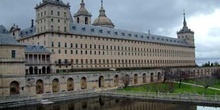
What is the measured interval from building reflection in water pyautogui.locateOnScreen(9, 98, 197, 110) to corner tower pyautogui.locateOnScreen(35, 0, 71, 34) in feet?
74.2

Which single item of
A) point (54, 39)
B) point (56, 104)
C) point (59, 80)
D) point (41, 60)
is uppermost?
point (54, 39)

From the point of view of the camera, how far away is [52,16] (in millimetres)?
65250

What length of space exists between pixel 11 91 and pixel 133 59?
161ft

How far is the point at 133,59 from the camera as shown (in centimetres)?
9012

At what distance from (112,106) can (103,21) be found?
57402 millimetres

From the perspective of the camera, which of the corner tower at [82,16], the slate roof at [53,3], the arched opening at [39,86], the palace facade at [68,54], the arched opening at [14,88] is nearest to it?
the arched opening at [14,88]

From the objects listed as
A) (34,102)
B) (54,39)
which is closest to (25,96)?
(34,102)

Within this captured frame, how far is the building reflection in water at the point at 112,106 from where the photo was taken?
4266 centimetres

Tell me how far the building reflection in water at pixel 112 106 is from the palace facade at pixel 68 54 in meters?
7.31

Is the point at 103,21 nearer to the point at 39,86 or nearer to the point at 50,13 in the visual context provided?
the point at 50,13

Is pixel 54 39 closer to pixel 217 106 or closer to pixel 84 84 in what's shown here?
pixel 84 84

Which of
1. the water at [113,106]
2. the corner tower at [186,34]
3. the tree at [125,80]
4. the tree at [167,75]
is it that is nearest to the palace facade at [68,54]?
the tree at [125,80]

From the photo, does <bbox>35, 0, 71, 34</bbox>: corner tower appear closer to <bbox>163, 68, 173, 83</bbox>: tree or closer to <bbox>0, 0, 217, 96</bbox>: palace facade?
<bbox>0, 0, 217, 96</bbox>: palace facade

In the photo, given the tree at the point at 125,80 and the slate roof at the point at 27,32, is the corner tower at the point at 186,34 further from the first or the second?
Result: the slate roof at the point at 27,32
